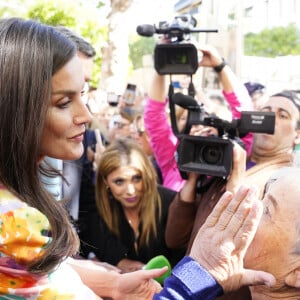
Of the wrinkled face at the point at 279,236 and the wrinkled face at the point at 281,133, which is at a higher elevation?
the wrinkled face at the point at 281,133

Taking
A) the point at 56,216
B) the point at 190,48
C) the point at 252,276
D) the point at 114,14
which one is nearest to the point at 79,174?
the point at 190,48

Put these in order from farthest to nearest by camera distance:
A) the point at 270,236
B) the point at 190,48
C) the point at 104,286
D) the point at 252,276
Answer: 1. the point at 190,48
2. the point at 104,286
3. the point at 270,236
4. the point at 252,276

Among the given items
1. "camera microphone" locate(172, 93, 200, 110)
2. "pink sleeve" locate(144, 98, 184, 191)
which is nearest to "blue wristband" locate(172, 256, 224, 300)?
"camera microphone" locate(172, 93, 200, 110)

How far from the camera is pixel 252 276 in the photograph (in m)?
1.15

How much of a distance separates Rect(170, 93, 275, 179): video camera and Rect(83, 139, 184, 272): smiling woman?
0.51 meters

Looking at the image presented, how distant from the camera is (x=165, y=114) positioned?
2.74 m

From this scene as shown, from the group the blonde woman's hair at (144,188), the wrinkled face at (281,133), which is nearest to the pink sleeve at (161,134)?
the blonde woman's hair at (144,188)

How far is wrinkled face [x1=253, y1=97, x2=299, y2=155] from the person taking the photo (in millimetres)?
2348

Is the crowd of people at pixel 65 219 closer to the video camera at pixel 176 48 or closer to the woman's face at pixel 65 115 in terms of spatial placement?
the woman's face at pixel 65 115

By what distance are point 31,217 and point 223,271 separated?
0.45 m

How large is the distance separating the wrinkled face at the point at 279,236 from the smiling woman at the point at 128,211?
1.21 metres

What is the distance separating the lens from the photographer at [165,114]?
99.5 inches

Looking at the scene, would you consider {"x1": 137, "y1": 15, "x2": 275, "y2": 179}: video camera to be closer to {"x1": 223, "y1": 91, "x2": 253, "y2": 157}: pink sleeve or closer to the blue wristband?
{"x1": 223, "y1": 91, "x2": 253, "y2": 157}: pink sleeve

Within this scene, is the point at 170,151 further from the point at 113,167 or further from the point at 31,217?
the point at 31,217
